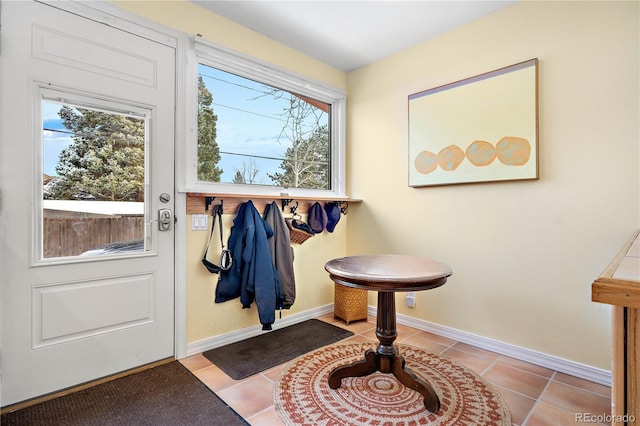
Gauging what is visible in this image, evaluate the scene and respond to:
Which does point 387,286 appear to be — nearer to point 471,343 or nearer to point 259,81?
point 471,343

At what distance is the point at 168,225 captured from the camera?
2131 mm

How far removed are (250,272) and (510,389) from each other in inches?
68.6

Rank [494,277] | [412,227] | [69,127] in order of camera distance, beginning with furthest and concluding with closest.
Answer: [412,227] → [494,277] → [69,127]

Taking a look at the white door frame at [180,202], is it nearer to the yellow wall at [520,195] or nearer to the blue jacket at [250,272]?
the yellow wall at [520,195]

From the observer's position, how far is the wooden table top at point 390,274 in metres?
1.49

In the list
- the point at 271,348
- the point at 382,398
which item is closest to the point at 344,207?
the point at 271,348

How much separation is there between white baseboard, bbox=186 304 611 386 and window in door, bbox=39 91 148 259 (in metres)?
0.90

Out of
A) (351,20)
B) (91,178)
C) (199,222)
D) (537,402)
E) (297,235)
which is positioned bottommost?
(537,402)

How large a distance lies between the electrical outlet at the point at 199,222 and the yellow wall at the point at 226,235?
0.03 m

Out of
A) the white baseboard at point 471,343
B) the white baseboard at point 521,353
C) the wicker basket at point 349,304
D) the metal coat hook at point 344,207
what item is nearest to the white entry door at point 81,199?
the white baseboard at point 471,343

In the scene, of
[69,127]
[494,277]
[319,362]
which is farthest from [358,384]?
[69,127]

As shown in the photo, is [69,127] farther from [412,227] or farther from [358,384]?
[412,227]

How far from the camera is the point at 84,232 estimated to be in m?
1.85

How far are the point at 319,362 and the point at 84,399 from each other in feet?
4.26
